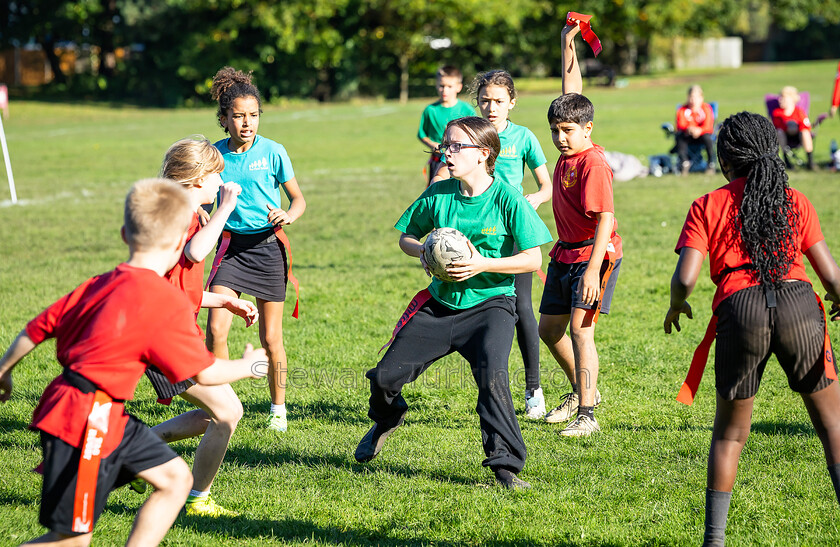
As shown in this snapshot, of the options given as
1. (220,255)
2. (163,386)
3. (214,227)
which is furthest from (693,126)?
(163,386)

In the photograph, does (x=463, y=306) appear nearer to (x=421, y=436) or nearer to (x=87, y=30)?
(x=421, y=436)

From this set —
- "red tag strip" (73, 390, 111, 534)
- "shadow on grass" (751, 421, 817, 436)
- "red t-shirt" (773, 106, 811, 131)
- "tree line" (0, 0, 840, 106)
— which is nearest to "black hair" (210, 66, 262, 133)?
"red tag strip" (73, 390, 111, 534)

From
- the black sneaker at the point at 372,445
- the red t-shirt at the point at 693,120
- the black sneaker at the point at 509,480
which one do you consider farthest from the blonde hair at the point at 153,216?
the red t-shirt at the point at 693,120

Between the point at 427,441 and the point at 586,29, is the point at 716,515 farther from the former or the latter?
the point at 586,29

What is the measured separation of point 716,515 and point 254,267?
311cm

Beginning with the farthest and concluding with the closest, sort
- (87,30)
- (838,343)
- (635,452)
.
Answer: (87,30) → (838,343) → (635,452)

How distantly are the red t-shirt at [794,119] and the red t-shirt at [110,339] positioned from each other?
16.3 m

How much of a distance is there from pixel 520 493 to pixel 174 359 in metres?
2.10

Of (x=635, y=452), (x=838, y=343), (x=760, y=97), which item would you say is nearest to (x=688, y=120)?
(x=838, y=343)

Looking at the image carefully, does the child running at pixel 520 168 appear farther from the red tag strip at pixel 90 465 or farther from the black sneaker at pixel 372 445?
the red tag strip at pixel 90 465

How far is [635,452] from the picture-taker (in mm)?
4988

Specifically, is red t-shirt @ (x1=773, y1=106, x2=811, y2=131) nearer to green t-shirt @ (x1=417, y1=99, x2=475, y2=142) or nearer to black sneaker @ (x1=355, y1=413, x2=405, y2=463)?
green t-shirt @ (x1=417, y1=99, x2=475, y2=142)

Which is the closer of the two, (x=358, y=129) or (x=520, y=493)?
(x=520, y=493)

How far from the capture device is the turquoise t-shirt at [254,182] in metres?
5.42
